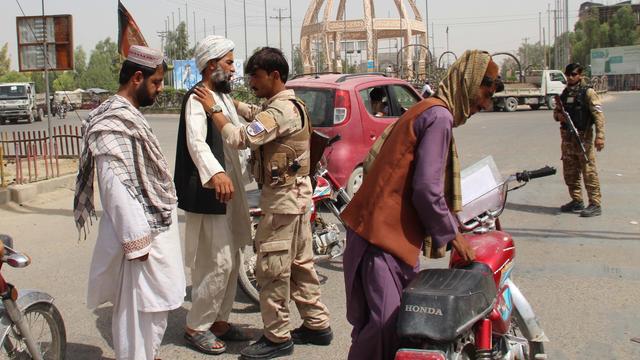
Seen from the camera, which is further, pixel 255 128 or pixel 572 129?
pixel 572 129

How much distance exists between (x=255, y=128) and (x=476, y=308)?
1.62m

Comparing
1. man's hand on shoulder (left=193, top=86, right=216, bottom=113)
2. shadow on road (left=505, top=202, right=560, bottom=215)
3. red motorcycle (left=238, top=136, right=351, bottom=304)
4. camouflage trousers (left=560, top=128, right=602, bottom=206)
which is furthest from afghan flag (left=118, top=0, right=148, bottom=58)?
camouflage trousers (left=560, top=128, right=602, bottom=206)

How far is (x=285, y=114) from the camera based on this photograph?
3.91 meters

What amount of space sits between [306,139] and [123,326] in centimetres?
147

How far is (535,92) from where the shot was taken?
31578 mm

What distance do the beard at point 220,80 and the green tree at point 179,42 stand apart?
211 feet

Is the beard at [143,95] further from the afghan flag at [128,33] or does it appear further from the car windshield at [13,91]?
the car windshield at [13,91]

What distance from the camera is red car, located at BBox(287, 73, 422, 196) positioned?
8.26 m

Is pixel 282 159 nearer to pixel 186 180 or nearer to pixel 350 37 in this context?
pixel 186 180

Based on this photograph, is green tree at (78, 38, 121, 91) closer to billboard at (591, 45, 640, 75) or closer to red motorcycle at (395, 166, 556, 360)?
billboard at (591, 45, 640, 75)

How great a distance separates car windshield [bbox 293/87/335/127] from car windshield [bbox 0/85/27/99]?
2935 centimetres

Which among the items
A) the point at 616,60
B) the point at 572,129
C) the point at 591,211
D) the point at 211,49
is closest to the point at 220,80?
the point at 211,49

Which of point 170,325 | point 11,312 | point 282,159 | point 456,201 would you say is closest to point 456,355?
point 456,201

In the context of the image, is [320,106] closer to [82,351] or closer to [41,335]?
[82,351]
